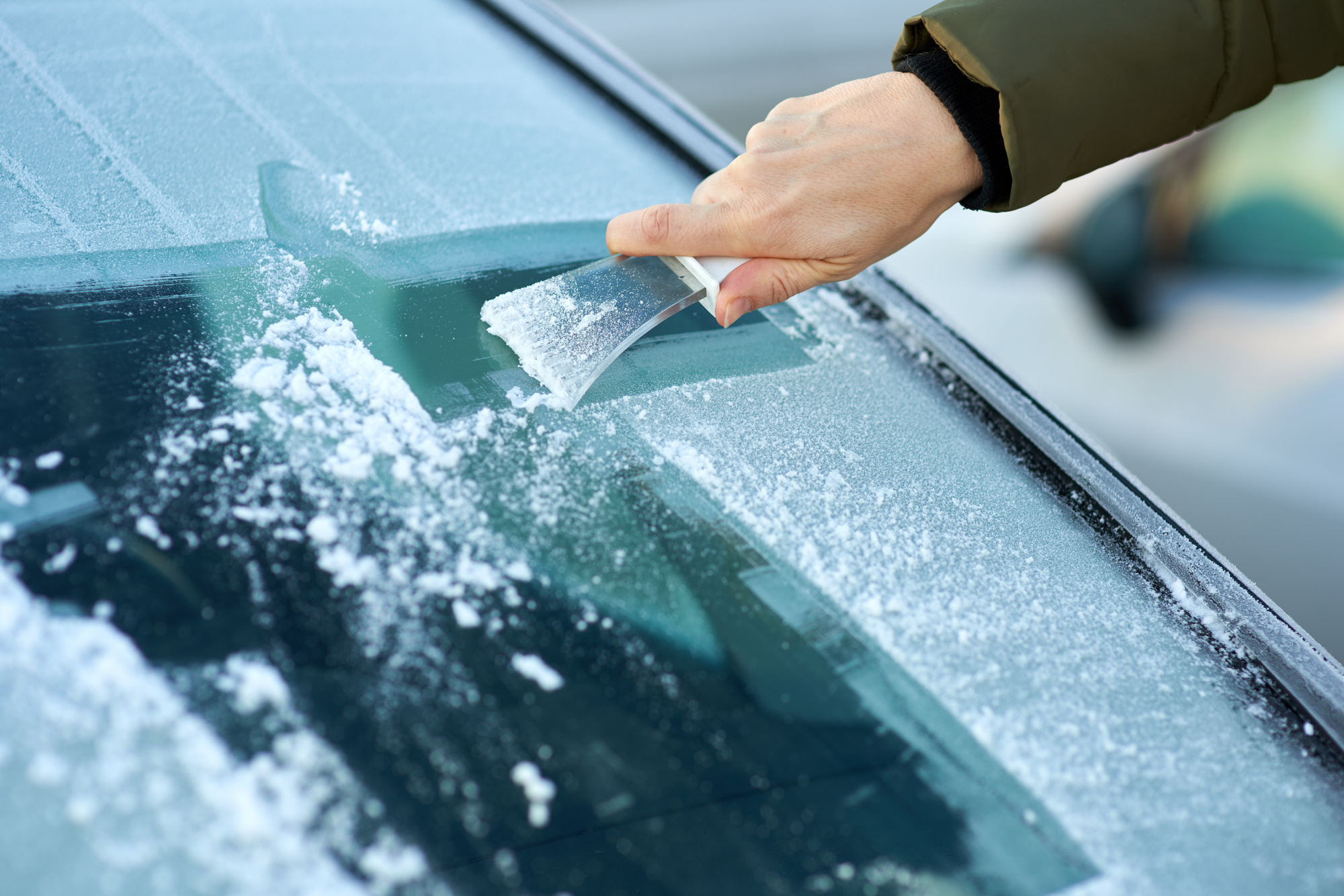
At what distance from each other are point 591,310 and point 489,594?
467 millimetres

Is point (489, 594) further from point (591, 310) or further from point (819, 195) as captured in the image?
point (819, 195)

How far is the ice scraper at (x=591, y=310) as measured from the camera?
1.05 m

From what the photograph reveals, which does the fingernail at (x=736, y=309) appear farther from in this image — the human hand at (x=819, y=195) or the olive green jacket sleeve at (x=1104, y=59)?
the olive green jacket sleeve at (x=1104, y=59)

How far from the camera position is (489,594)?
79cm

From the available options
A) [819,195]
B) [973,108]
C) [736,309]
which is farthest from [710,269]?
[973,108]

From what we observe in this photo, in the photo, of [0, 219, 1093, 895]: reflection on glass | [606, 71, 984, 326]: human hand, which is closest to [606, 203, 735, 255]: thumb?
[606, 71, 984, 326]: human hand

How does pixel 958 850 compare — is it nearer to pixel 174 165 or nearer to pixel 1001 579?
pixel 1001 579

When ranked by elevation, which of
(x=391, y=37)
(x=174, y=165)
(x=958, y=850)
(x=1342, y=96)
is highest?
(x=1342, y=96)

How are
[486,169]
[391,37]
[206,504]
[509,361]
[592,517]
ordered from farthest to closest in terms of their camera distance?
[391,37] < [486,169] < [509,361] < [592,517] < [206,504]

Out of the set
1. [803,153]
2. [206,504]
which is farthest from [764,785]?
[803,153]

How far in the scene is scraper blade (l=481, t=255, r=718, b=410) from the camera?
1054mm

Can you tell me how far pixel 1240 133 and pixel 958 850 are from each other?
308 cm

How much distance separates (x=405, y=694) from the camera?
0.70 m

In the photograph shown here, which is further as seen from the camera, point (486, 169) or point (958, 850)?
point (486, 169)
